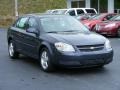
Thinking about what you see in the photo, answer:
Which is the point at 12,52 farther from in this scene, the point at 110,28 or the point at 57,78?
the point at 110,28

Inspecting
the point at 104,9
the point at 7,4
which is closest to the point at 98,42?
the point at 104,9

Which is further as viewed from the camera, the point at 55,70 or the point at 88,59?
the point at 55,70

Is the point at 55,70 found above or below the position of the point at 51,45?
below

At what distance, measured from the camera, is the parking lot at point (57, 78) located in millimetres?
8073

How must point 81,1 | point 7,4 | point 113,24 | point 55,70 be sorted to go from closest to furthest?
point 55,70
point 113,24
point 81,1
point 7,4

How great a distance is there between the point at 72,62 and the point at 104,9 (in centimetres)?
2995

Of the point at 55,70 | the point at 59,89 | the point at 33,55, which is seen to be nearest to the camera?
the point at 59,89

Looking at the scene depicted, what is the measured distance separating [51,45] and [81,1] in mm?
32546

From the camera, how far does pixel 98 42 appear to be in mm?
9469

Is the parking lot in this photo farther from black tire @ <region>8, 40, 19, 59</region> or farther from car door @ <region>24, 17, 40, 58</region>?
black tire @ <region>8, 40, 19, 59</region>

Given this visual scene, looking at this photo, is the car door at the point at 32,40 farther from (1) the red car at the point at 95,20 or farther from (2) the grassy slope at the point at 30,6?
(2) the grassy slope at the point at 30,6

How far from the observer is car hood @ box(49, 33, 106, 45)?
9312 millimetres

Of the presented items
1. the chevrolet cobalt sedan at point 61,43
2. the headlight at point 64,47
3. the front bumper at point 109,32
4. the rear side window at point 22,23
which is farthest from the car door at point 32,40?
the front bumper at point 109,32

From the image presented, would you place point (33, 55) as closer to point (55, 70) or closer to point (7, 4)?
point (55, 70)
